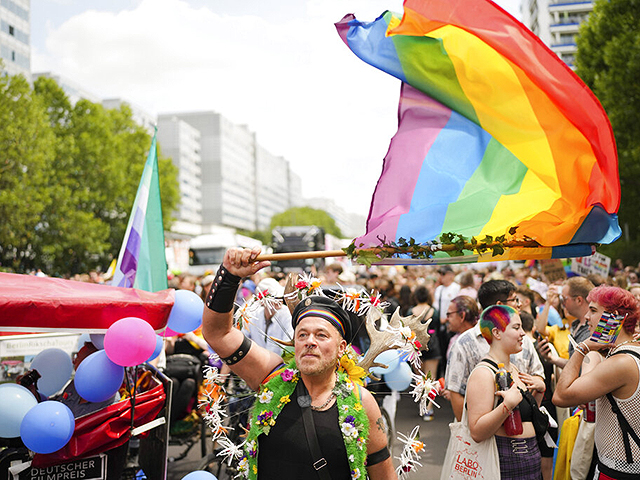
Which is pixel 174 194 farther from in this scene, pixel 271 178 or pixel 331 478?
pixel 271 178

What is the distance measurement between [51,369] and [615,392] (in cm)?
409

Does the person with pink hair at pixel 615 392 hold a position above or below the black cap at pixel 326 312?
below

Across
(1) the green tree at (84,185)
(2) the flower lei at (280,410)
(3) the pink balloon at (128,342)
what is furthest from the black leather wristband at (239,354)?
(1) the green tree at (84,185)

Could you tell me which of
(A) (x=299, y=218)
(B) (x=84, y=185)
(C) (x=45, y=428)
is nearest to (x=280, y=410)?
(C) (x=45, y=428)

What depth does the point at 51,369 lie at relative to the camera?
4.60 metres

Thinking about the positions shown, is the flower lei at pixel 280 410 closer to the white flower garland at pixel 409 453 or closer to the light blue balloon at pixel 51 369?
the white flower garland at pixel 409 453

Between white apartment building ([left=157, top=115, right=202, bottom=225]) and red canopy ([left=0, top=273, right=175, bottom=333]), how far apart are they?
97.7 metres

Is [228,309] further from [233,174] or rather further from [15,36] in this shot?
[233,174]

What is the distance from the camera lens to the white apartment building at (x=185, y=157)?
4161 inches

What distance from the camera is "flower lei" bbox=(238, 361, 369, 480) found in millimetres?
2652

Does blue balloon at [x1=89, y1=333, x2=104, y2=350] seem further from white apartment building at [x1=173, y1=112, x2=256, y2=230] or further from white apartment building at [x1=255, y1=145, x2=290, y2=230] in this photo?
white apartment building at [x1=255, y1=145, x2=290, y2=230]

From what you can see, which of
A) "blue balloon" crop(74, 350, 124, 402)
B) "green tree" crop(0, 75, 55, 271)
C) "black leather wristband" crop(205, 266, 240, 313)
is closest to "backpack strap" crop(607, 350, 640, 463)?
"black leather wristband" crop(205, 266, 240, 313)

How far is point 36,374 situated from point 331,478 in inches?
112

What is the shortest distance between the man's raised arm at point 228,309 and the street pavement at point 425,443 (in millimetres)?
3607
